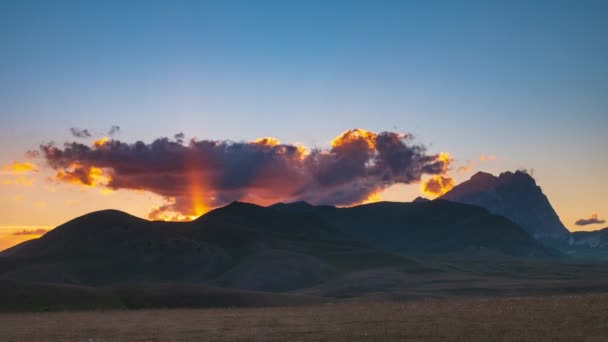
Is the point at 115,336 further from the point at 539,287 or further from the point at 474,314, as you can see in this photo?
the point at 539,287

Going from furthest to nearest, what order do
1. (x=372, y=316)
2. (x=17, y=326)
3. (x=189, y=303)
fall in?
(x=189, y=303)
(x=17, y=326)
(x=372, y=316)

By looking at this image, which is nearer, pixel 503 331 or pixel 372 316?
pixel 503 331

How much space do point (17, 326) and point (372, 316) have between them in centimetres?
3413

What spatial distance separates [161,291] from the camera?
120m

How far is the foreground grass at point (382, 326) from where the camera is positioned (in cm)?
4309

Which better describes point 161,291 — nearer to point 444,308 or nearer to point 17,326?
point 17,326

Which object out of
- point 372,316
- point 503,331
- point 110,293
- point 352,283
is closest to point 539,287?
point 352,283

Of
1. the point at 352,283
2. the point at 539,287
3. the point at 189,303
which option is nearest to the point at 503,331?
the point at 189,303

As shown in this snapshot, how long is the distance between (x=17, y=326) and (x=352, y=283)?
142152mm

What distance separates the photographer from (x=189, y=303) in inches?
4454

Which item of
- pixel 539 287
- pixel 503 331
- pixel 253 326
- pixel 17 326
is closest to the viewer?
pixel 503 331

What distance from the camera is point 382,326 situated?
49.7 meters

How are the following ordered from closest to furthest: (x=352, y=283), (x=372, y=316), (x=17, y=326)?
(x=372, y=316)
(x=17, y=326)
(x=352, y=283)

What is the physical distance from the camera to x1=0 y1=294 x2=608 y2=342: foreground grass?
141ft
